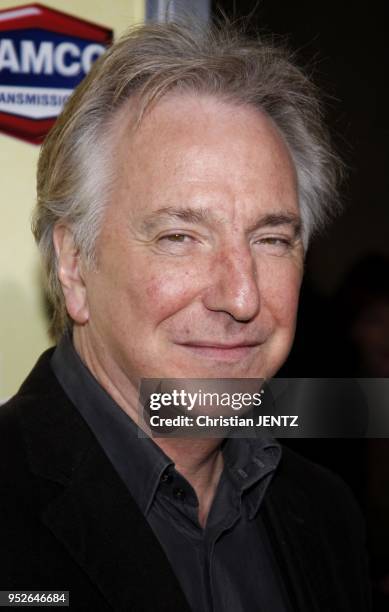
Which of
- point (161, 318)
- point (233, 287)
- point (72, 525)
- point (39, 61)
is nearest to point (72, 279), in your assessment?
point (161, 318)

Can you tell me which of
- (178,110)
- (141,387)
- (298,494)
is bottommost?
(298,494)

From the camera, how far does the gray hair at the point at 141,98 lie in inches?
55.7

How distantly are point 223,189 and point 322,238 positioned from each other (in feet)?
3.07

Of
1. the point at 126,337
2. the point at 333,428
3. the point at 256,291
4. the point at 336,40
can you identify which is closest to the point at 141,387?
the point at 126,337

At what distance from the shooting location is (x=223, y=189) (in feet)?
4.40

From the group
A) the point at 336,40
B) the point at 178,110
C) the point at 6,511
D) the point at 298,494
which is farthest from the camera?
the point at 336,40

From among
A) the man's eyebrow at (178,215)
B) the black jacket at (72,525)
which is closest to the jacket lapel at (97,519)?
the black jacket at (72,525)

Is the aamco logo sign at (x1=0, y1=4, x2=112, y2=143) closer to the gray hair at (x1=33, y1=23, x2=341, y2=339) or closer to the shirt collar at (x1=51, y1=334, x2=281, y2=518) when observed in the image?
the gray hair at (x1=33, y1=23, x2=341, y2=339)

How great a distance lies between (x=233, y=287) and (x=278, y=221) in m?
0.17

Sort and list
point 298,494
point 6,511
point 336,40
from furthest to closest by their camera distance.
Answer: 1. point 336,40
2. point 298,494
3. point 6,511

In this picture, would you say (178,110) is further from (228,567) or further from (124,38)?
(228,567)

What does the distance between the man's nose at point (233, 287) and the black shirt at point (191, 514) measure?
0.88 feet

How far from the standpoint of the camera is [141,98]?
1397mm

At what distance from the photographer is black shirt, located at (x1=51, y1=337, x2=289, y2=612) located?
1.39 m
